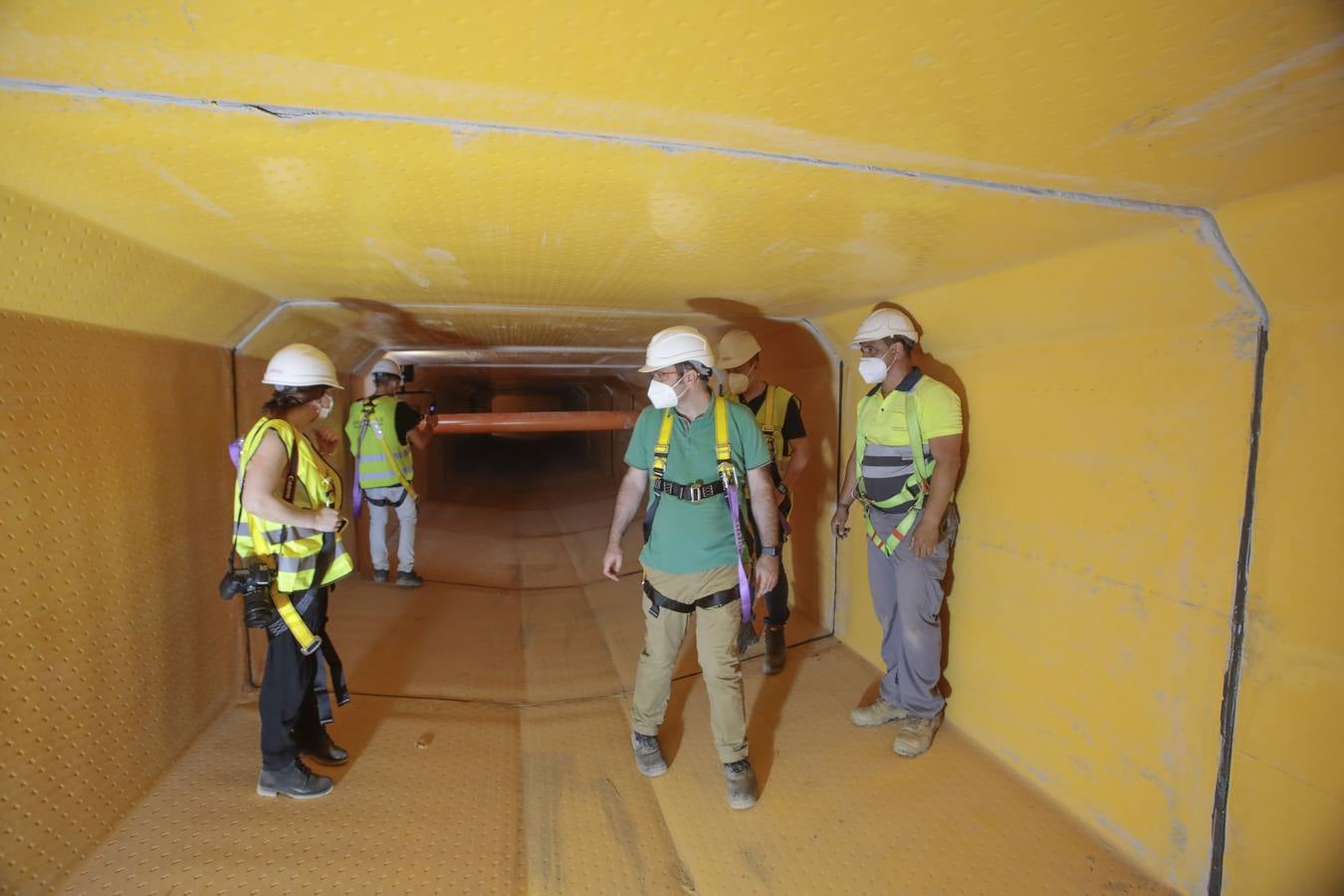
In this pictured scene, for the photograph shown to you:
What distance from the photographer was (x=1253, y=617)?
5.55ft

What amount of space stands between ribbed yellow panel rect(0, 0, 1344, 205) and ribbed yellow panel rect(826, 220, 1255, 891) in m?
0.69

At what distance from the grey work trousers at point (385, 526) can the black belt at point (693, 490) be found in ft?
10.5

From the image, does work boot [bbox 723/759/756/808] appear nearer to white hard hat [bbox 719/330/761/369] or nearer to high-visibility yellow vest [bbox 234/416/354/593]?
high-visibility yellow vest [bbox 234/416/354/593]

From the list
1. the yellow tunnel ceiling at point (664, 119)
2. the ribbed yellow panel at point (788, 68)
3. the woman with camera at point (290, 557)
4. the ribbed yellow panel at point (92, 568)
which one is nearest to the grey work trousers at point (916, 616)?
the yellow tunnel ceiling at point (664, 119)

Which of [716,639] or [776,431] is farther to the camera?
[776,431]

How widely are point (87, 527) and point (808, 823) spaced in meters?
2.74

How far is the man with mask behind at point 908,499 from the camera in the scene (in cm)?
250

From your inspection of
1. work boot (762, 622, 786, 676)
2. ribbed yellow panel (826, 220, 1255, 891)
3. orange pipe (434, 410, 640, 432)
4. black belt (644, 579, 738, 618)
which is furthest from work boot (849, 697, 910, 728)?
orange pipe (434, 410, 640, 432)

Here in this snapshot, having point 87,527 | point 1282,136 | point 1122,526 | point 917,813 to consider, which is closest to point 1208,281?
point 1282,136

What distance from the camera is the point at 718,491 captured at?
233cm

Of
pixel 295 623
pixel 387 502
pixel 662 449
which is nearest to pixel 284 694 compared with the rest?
pixel 295 623

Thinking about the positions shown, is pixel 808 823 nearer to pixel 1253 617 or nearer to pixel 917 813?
pixel 917 813

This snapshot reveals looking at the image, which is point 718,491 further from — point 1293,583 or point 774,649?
point 1293,583

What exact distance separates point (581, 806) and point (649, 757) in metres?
0.34
